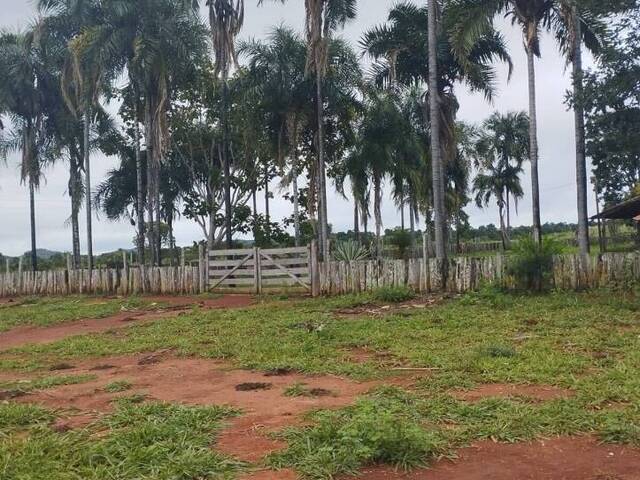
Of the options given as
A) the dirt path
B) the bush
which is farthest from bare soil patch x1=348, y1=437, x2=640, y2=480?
the bush

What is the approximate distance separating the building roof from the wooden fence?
2.78 m

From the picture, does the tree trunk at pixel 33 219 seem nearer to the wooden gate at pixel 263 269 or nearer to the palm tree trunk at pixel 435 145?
the wooden gate at pixel 263 269

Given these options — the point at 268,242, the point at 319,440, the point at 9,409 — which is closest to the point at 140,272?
the point at 268,242

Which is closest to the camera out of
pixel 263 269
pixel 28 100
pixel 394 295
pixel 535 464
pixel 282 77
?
pixel 535 464

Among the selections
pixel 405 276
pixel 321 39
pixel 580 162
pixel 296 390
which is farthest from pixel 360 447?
pixel 321 39

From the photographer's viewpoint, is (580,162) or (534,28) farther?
(534,28)

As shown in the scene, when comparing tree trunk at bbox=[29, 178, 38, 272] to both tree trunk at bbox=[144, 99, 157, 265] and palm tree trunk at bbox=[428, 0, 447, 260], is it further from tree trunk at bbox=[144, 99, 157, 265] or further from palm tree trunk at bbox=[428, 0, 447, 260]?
palm tree trunk at bbox=[428, 0, 447, 260]

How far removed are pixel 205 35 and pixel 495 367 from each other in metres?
19.0

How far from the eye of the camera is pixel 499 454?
12.7 feet

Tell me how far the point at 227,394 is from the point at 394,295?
8.01m

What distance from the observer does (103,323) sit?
43.2ft

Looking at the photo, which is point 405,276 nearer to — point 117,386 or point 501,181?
point 117,386

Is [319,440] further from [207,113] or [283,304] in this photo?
[207,113]

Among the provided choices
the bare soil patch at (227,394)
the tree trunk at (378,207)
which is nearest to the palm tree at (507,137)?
the tree trunk at (378,207)
